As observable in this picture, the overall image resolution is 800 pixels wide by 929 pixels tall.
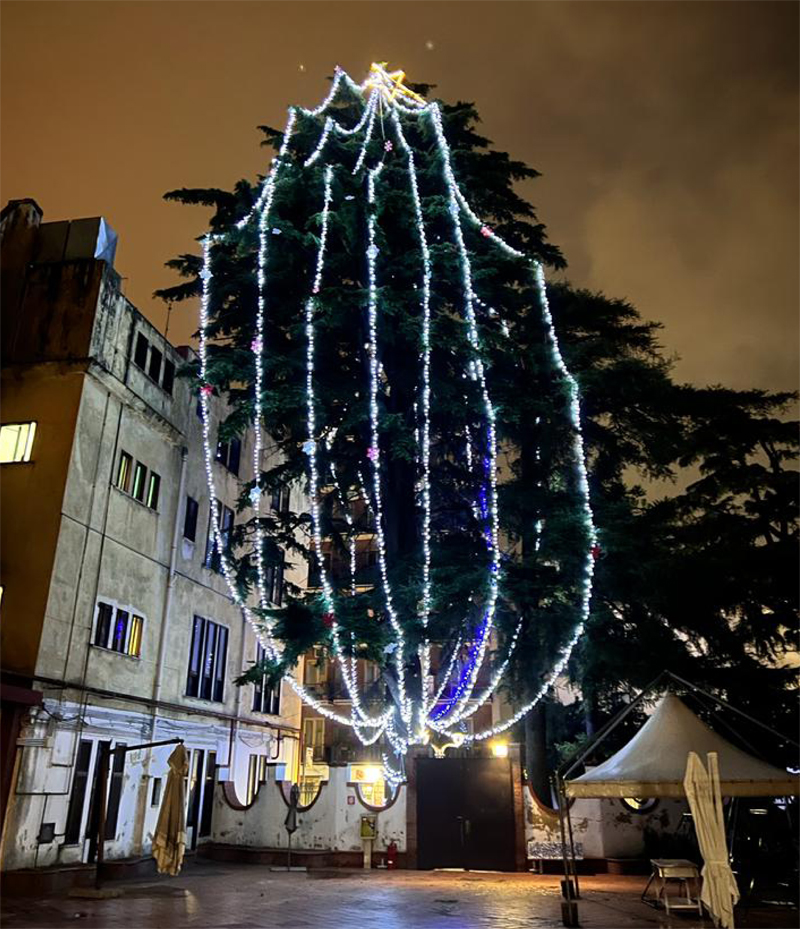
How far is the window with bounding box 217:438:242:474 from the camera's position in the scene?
2598 centimetres

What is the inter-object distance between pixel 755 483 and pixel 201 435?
52.4ft

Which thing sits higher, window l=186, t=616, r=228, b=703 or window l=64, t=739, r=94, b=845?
window l=186, t=616, r=228, b=703

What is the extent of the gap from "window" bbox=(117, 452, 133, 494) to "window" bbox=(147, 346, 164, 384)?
2.60 m

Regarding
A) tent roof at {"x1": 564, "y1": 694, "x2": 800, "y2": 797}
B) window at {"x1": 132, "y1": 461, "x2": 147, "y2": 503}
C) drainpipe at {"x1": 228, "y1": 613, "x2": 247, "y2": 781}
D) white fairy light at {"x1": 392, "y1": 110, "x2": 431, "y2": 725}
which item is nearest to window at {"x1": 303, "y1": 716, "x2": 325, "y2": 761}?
drainpipe at {"x1": 228, "y1": 613, "x2": 247, "y2": 781}

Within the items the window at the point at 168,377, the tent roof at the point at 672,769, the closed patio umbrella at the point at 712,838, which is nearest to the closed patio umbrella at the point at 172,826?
the tent roof at the point at 672,769

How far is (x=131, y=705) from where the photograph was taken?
19.2m

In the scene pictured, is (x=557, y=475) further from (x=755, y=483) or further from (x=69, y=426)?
(x=69, y=426)

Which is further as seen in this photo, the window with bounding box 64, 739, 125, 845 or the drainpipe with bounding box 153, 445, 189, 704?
the drainpipe with bounding box 153, 445, 189, 704

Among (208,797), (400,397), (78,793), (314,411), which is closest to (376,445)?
(314,411)

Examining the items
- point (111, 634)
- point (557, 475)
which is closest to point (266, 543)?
point (111, 634)

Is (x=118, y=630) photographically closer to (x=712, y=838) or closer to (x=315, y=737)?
(x=712, y=838)

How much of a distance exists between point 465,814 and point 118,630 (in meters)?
9.75

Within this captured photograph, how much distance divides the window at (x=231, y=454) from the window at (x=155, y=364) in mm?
4438

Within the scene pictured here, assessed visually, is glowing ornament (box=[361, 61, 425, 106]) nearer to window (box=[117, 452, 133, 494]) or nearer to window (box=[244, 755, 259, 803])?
window (box=[117, 452, 133, 494])
